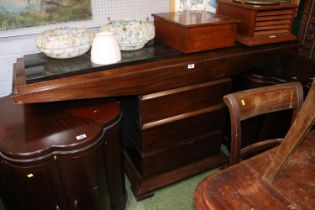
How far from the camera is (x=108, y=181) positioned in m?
1.31

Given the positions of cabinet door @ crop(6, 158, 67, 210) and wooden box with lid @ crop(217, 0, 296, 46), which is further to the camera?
wooden box with lid @ crop(217, 0, 296, 46)

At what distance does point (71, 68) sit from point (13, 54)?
0.49 m

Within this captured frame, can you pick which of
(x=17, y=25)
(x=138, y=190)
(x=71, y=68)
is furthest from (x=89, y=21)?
(x=138, y=190)

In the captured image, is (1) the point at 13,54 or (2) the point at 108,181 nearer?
(2) the point at 108,181

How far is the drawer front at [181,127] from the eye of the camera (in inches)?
57.9

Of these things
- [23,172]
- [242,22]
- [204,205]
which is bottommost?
[23,172]

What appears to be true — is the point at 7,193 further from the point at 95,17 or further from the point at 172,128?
the point at 95,17

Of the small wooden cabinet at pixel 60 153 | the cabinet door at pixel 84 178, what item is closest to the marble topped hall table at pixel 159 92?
the small wooden cabinet at pixel 60 153

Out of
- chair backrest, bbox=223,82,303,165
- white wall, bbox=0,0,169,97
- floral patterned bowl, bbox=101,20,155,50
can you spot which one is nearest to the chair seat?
chair backrest, bbox=223,82,303,165

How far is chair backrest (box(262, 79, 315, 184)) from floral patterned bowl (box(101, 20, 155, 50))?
33.7 inches

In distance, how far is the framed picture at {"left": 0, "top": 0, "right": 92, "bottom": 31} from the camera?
1290 millimetres

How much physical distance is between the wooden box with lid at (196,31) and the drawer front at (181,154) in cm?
61

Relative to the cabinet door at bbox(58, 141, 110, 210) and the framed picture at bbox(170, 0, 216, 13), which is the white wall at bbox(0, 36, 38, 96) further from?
the framed picture at bbox(170, 0, 216, 13)

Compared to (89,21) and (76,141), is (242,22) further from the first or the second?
(76,141)
